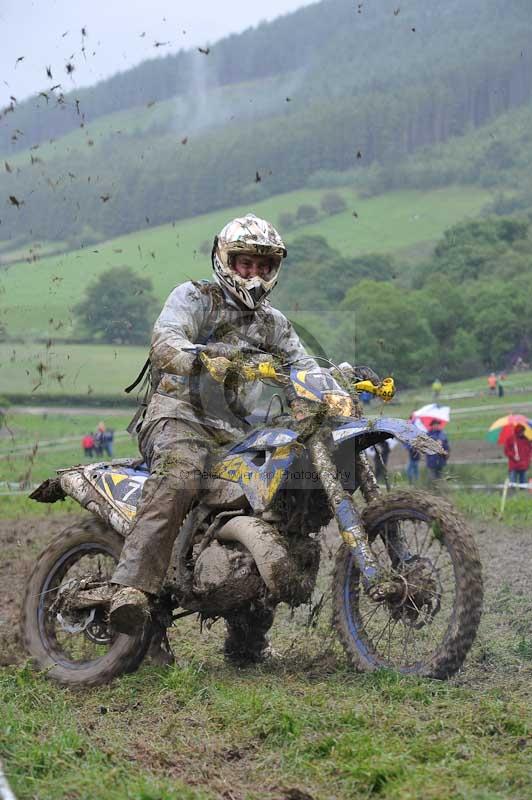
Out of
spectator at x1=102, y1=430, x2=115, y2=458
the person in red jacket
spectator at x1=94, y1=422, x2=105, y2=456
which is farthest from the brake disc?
spectator at x1=102, y1=430, x2=115, y2=458

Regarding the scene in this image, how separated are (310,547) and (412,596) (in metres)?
0.80

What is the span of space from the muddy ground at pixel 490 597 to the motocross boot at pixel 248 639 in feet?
3.06

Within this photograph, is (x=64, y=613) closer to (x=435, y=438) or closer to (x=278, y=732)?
(x=278, y=732)

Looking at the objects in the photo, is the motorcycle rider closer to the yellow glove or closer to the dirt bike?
the dirt bike

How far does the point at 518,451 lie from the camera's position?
19.5 meters

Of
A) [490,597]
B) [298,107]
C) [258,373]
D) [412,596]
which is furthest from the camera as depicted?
[298,107]

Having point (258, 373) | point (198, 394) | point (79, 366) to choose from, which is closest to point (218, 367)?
point (258, 373)

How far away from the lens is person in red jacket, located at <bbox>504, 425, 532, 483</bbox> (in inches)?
767

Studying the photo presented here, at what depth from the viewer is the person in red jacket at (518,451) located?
19484mm

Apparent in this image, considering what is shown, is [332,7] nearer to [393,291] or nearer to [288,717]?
[393,291]

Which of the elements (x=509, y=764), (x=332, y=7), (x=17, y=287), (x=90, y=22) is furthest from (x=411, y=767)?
(x=332, y=7)

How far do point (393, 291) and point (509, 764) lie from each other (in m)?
49.0

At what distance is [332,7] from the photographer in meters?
97.4

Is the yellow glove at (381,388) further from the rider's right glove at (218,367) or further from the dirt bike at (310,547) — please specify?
the rider's right glove at (218,367)
